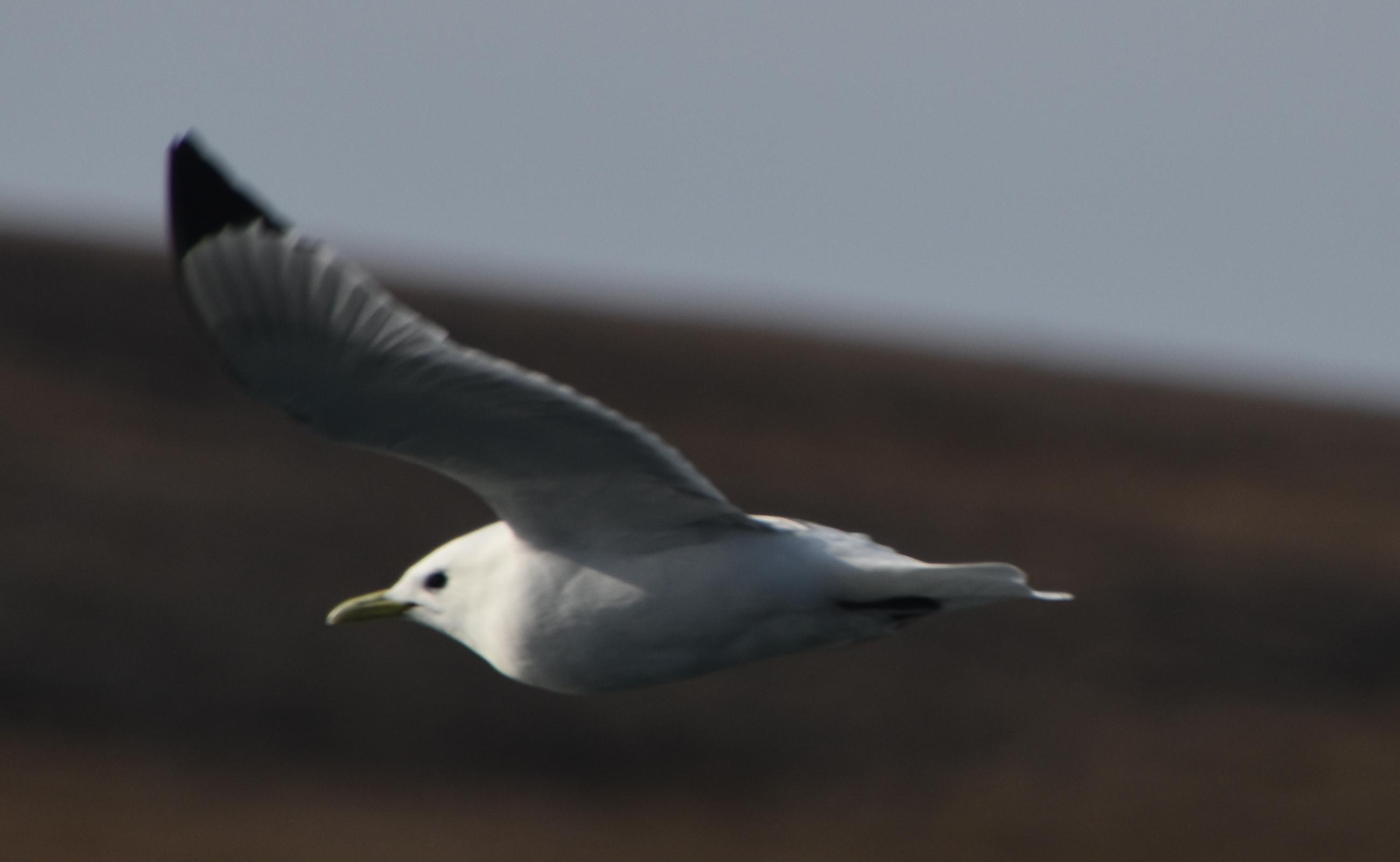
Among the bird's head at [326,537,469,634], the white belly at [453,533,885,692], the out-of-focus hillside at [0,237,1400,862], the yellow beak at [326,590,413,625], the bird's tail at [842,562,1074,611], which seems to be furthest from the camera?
the out-of-focus hillside at [0,237,1400,862]

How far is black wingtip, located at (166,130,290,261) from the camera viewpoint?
465cm

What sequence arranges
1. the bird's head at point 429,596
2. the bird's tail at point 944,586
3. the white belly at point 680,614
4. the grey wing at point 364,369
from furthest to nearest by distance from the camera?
the bird's head at point 429,596 < the white belly at point 680,614 < the bird's tail at point 944,586 < the grey wing at point 364,369

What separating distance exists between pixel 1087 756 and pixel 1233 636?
94.3 inches

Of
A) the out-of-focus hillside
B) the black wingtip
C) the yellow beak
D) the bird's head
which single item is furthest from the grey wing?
the out-of-focus hillside

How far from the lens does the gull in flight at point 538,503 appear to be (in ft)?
15.3

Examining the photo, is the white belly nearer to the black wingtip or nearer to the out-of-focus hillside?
the black wingtip

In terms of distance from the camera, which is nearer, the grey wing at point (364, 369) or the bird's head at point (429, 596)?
the grey wing at point (364, 369)

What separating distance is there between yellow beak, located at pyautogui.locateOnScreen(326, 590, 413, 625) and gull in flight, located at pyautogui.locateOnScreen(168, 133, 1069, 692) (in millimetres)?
215

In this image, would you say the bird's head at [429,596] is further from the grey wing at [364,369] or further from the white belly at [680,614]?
the grey wing at [364,369]

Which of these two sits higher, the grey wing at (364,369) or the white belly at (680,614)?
the grey wing at (364,369)

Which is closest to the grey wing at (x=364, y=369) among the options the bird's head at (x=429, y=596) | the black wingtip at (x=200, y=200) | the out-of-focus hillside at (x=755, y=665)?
the black wingtip at (x=200, y=200)

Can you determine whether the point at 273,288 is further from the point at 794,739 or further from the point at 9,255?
the point at 9,255

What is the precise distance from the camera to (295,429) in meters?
19.4

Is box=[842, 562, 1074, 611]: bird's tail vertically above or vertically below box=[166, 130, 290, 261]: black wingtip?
below
